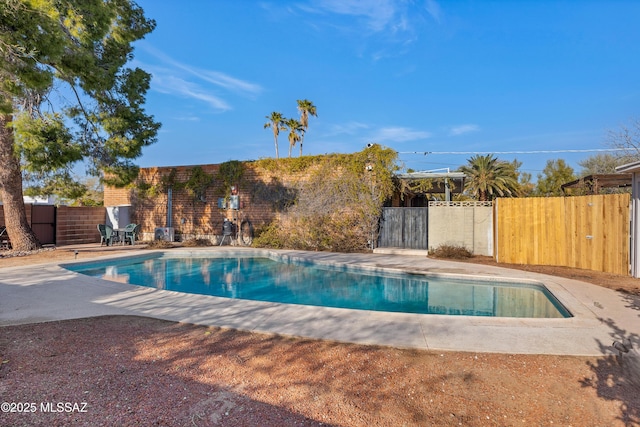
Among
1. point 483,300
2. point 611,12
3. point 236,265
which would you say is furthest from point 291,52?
point 483,300

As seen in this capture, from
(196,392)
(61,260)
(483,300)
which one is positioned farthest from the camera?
(61,260)

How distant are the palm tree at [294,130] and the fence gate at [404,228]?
1841cm

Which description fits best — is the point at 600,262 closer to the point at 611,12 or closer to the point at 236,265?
the point at 611,12

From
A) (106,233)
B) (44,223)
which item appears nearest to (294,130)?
(106,233)

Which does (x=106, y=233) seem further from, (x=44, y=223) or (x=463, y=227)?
(x=463, y=227)

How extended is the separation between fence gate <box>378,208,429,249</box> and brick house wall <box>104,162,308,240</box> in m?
3.80

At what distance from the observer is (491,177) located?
A: 17047 millimetres

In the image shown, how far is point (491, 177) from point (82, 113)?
1787cm

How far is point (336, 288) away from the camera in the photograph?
748 centimetres

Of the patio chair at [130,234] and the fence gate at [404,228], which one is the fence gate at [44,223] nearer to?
the patio chair at [130,234]

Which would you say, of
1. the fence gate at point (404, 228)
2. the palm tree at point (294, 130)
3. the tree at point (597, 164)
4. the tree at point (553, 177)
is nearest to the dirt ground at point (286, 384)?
the fence gate at point (404, 228)

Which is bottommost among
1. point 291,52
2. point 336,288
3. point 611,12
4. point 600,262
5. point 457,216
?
point 336,288

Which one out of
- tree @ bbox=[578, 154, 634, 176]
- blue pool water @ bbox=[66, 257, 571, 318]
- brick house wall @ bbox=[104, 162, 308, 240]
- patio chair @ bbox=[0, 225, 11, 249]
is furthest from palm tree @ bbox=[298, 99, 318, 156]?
tree @ bbox=[578, 154, 634, 176]

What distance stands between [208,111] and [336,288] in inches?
648
